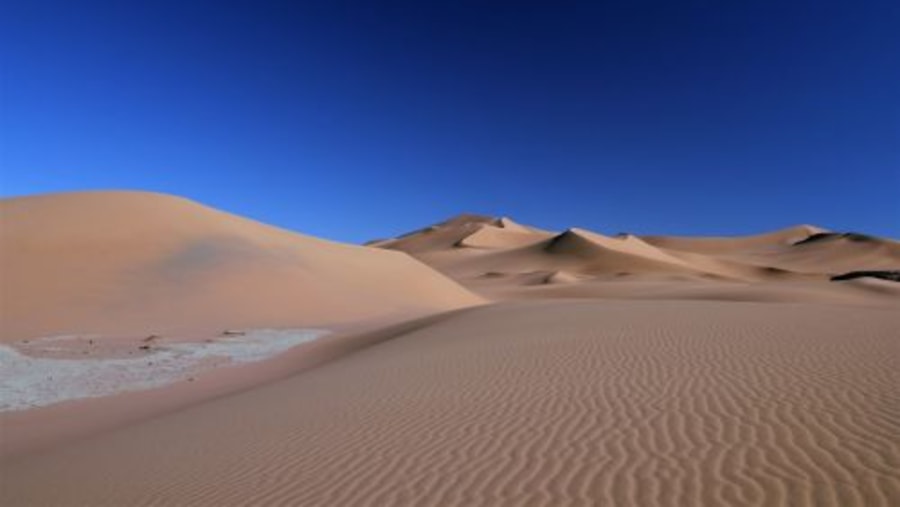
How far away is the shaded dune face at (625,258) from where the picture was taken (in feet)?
222

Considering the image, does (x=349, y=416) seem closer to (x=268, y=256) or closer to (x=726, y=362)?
(x=726, y=362)

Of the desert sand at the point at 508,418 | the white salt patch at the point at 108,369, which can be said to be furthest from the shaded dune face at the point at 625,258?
the white salt patch at the point at 108,369

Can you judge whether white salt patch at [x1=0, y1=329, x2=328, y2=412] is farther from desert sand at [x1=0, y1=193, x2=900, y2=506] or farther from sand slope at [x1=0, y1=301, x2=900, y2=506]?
sand slope at [x1=0, y1=301, x2=900, y2=506]

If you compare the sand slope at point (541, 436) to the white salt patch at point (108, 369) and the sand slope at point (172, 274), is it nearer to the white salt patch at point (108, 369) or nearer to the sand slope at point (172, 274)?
the white salt patch at point (108, 369)

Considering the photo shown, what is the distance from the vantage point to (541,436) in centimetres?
664

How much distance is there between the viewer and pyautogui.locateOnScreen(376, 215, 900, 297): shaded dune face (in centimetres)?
6781

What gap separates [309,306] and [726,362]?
64.2ft

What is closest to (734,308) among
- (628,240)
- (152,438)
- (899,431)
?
(899,431)

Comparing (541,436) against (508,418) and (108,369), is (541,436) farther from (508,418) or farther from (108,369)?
(108,369)

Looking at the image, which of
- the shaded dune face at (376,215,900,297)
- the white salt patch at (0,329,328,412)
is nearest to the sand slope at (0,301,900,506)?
the white salt patch at (0,329,328,412)

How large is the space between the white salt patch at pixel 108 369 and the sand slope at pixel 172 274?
4237 millimetres

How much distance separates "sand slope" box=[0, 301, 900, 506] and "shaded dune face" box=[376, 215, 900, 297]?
37254 millimetres

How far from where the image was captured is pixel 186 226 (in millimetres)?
32375

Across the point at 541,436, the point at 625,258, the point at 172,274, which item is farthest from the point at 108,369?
the point at 625,258
